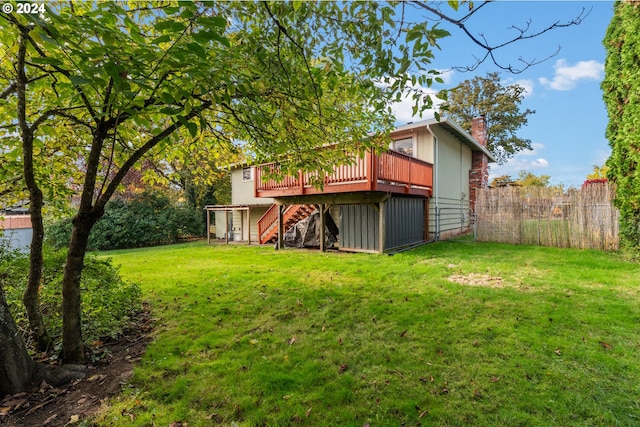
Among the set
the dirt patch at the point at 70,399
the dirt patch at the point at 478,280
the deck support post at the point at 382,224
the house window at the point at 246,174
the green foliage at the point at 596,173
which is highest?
the green foliage at the point at 596,173

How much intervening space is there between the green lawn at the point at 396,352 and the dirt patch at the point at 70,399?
176 mm

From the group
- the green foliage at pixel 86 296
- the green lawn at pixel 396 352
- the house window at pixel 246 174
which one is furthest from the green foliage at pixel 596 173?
the green foliage at pixel 86 296

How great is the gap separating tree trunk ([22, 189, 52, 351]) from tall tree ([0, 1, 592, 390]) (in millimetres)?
424

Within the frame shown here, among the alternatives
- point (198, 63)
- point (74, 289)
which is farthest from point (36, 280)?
point (198, 63)

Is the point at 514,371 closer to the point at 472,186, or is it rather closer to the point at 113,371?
the point at 113,371

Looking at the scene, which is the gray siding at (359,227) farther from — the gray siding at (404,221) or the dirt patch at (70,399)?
the dirt patch at (70,399)

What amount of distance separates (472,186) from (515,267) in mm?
9385

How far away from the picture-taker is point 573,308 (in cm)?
403

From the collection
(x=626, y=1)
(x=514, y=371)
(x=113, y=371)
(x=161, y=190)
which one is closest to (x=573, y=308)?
(x=514, y=371)

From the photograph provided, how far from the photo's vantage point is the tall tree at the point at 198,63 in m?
1.68

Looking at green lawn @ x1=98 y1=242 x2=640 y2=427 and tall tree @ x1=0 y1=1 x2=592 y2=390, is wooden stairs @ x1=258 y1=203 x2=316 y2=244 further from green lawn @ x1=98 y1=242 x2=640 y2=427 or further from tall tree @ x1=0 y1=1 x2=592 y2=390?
tall tree @ x1=0 y1=1 x2=592 y2=390

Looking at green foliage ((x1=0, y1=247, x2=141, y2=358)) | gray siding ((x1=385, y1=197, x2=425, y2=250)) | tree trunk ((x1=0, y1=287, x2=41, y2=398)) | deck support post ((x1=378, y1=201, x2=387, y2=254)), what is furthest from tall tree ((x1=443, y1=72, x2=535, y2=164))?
tree trunk ((x1=0, y1=287, x2=41, y2=398))

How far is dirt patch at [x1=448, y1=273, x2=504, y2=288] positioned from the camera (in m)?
5.27

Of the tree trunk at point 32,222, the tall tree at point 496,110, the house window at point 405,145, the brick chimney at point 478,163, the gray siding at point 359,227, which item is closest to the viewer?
the tree trunk at point 32,222
